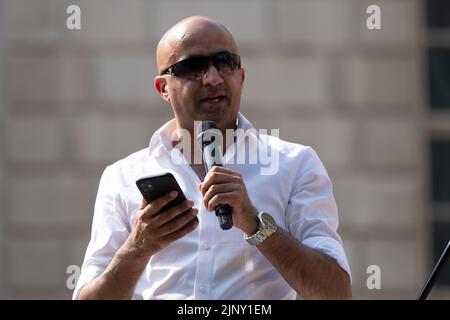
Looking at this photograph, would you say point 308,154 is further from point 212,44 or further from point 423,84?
point 423,84

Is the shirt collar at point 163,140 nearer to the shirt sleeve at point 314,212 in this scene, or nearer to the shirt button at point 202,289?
the shirt sleeve at point 314,212

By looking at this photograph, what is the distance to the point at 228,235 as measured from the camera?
3.38m

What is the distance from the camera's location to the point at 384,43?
8.09 m

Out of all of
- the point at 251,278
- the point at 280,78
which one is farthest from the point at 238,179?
the point at 280,78

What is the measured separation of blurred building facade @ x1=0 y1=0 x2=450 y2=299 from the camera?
786cm

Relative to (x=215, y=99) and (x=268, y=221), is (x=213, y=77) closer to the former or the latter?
(x=215, y=99)

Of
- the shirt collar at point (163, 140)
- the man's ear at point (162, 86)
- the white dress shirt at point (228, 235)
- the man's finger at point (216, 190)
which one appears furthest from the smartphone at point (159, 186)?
the man's ear at point (162, 86)

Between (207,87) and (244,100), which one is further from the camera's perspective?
(244,100)

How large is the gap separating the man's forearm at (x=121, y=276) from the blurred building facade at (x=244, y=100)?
4.56 metres

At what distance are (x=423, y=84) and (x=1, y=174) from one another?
335cm

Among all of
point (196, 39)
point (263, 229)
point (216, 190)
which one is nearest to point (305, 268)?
point (263, 229)

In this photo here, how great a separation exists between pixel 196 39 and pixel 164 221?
0.73 m

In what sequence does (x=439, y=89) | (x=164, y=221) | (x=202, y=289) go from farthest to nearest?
(x=439, y=89), (x=202, y=289), (x=164, y=221)
